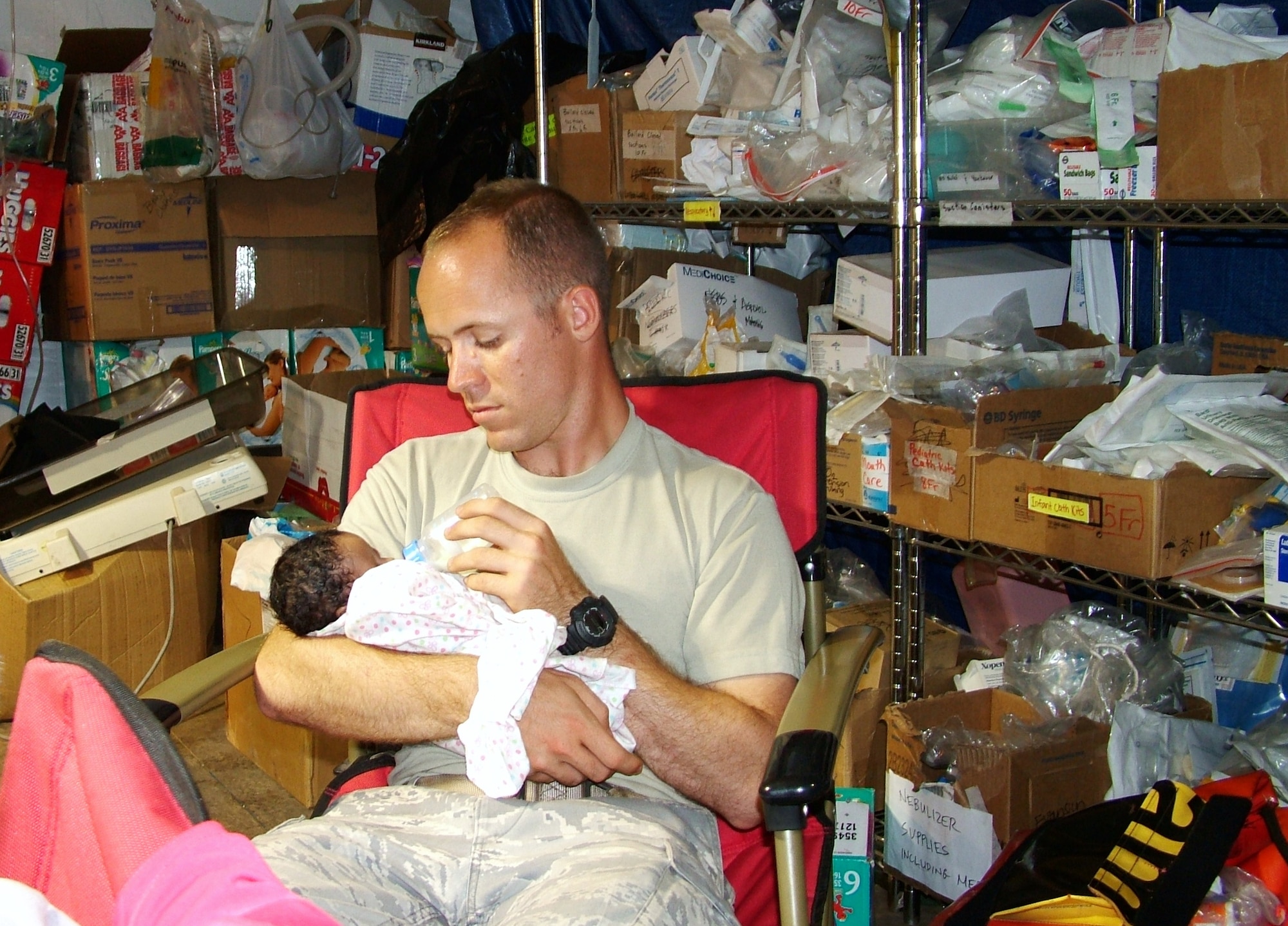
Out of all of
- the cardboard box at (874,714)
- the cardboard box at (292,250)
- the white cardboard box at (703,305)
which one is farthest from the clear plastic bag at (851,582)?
the cardboard box at (292,250)

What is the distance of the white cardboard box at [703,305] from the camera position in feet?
9.32

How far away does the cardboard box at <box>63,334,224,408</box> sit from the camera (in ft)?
12.6

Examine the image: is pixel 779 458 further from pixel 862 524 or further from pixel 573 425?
pixel 862 524

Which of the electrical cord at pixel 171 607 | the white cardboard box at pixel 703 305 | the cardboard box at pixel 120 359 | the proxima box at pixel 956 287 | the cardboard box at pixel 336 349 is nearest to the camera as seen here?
the proxima box at pixel 956 287

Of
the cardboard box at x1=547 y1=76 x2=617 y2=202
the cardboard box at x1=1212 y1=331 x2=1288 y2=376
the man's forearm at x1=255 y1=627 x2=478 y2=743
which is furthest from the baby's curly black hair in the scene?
the cardboard box at x1=547 y1=76 x2=617 y2=202

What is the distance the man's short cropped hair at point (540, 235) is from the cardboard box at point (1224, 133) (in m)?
0.93

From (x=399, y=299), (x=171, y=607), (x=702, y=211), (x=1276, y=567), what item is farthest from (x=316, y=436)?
(x=1276, y=567)

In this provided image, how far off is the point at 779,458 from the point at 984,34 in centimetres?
105

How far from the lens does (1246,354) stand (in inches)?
82.8

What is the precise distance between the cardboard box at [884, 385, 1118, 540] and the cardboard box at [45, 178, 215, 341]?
8.58 ft

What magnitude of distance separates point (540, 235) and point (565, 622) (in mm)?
551

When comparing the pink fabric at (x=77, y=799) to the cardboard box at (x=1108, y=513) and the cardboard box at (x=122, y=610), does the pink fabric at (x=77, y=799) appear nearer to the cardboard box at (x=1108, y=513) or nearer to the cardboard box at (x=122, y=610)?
the cardboard box at (x=1108, y=513)

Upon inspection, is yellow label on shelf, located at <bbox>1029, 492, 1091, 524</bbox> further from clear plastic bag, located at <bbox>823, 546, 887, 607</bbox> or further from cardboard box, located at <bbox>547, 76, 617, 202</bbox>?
cardboard box, located at <bbox>547, 76, 617, 202</bbox>

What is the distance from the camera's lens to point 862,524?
7.48 ft
